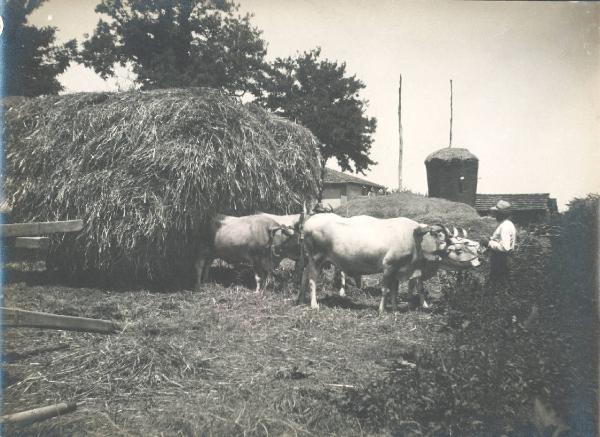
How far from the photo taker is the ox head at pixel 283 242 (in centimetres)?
1002

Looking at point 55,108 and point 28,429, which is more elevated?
point 55,108

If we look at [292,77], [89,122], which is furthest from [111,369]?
[292,77]

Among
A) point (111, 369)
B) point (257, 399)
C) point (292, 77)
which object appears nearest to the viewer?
point (257, 399)

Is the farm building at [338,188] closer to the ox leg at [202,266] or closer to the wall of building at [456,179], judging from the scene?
the wall of building at [456,179]

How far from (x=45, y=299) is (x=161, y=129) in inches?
138

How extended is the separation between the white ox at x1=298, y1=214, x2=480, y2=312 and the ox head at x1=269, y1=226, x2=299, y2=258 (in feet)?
3.35

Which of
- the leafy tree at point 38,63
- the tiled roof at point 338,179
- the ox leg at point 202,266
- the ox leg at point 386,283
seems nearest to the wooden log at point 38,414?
the ox leg at point 386,283

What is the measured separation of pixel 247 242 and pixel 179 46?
20.8 metres

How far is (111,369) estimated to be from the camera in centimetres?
504

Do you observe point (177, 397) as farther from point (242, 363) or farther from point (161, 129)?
point (161, 129)

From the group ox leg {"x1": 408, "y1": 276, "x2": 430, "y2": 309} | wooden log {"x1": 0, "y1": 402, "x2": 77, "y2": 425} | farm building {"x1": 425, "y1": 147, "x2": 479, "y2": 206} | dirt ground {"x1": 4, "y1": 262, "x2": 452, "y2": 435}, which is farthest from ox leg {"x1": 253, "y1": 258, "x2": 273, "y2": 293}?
farm building {"x1": 425, "y1": 147, "x2": 479, "y2": 206}

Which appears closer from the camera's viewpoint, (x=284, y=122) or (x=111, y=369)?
(x=111, y=369)

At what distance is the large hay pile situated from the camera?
16969mm

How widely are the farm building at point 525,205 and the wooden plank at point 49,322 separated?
26.7m
